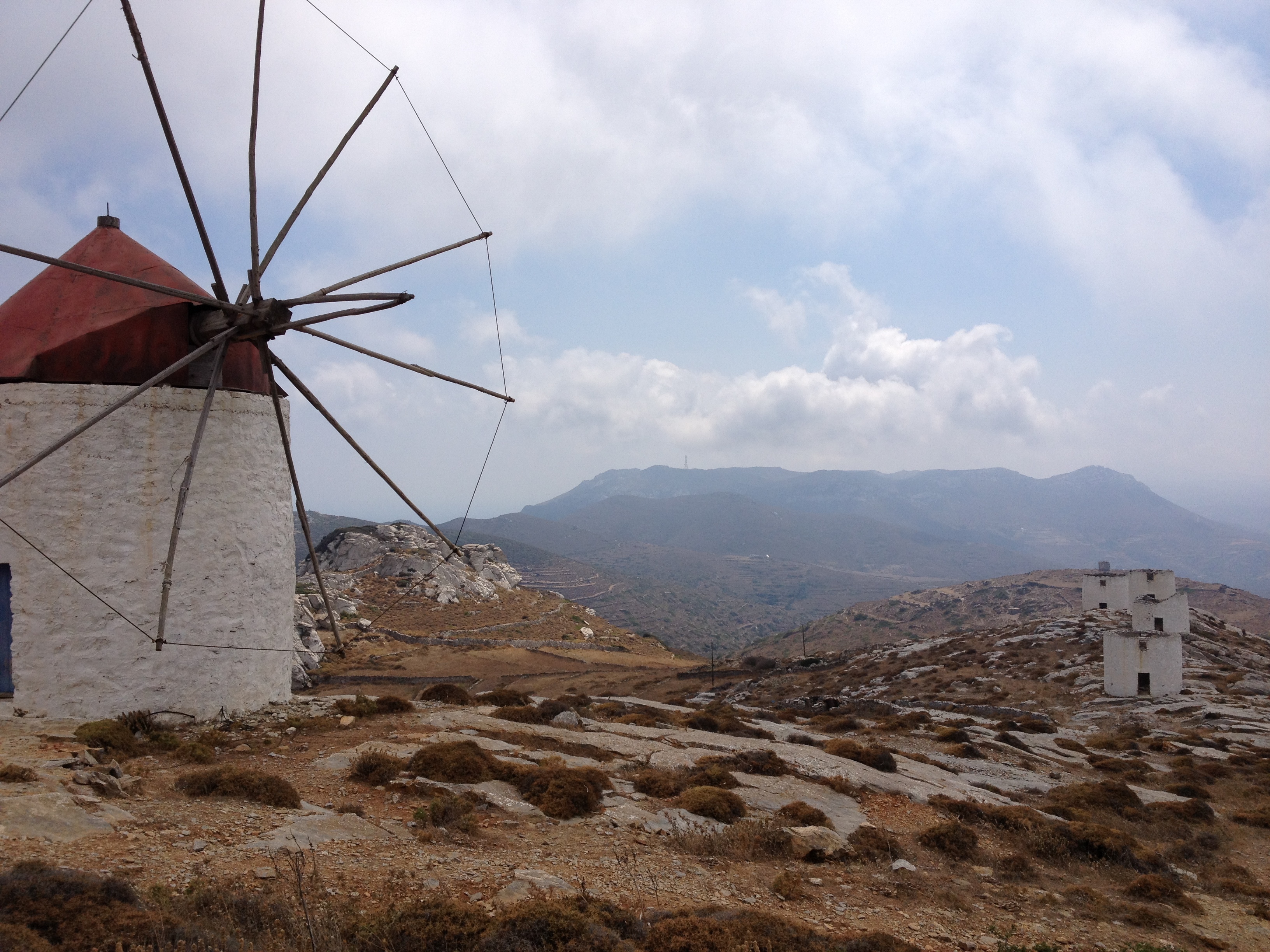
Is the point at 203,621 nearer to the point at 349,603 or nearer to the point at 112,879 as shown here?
the point at 112,879

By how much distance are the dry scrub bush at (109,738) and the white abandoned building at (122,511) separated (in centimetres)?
90

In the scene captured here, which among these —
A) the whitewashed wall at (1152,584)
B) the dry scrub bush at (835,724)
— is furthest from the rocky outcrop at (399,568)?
the whitewashed wall at (1152,584)

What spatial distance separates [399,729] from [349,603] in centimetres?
3734

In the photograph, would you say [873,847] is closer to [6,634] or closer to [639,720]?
[639,720]

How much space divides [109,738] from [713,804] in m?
10.3

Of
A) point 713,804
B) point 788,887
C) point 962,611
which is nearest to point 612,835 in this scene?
point 713,804

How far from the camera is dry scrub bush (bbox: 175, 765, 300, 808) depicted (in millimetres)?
10414

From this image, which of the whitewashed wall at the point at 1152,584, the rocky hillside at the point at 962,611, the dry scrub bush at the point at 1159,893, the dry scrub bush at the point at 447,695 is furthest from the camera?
the rocky hillside at the point at 962,611

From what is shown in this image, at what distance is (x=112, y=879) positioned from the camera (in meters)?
6.62

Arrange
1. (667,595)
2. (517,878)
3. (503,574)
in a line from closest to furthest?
(517,878) < (503,574) < (667,595)

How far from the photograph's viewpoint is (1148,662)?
3167 cm

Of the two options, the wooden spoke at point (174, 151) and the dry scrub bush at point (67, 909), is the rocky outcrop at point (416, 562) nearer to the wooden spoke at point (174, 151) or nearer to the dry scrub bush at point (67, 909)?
the wooden spoke at point (174, 151)

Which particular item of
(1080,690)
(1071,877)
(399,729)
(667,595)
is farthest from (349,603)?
(667,595)

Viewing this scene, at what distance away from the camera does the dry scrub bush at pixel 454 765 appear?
491 inches
